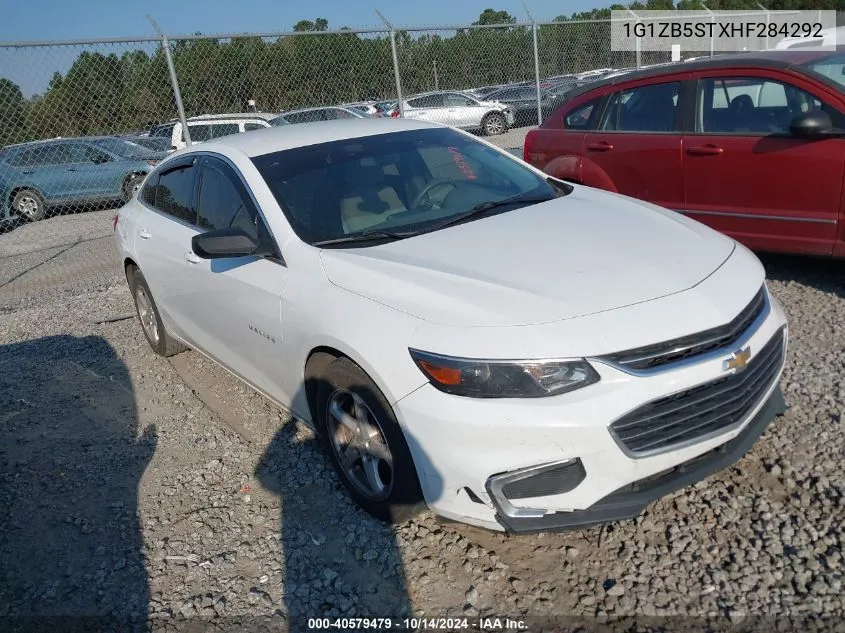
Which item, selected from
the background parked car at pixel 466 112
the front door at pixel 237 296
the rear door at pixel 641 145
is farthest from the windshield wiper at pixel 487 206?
the background parked car at pixel 466 112

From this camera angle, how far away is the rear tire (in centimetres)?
528

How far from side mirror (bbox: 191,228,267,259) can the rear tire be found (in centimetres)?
198

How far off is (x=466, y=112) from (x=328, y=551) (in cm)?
1781

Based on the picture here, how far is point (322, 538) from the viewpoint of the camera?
10.3ft

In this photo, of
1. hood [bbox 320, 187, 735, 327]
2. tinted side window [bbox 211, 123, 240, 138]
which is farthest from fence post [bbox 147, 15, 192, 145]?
hood [bbox 320, 187, 735, 327]

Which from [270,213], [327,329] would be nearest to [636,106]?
[270,213]

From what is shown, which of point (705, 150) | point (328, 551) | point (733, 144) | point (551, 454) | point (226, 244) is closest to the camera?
point (551, 454)

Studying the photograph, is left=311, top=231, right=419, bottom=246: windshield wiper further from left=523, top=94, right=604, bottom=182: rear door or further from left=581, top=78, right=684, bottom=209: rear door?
left=523, top=94, right=604, bottom=182: rear door

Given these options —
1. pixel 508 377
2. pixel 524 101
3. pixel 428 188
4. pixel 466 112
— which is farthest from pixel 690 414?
pixel 466 112

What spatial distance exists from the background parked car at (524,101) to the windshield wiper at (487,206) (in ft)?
34.5

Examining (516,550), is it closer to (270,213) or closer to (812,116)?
(270,213)

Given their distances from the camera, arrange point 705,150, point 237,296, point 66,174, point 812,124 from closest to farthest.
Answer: point 237,296 < point 812,124 < point 705,150 < point 66,174

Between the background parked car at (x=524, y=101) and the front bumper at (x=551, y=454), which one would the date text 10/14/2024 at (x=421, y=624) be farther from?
the background parked car at (x=524, y=101)

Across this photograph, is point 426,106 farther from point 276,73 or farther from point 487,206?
point 487,206
